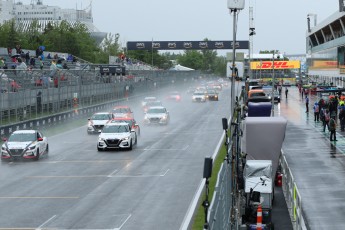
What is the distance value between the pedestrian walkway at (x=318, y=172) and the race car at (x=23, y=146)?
37.0 ft

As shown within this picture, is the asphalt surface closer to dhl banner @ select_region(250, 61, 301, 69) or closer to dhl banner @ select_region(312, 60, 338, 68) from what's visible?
dhl banner @ select_region(312, 60, 338, 68)

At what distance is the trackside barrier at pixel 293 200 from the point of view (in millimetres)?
17022

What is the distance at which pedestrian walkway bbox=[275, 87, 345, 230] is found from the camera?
20.4 meters

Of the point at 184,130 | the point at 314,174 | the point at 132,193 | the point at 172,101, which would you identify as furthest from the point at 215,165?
the point at 172,101

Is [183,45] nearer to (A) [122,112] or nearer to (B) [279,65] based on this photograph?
(B) [279,65]

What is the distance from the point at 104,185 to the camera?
993 inches

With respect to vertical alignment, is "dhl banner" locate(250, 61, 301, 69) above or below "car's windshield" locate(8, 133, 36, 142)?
above

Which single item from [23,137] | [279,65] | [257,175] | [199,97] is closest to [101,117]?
[23,137]

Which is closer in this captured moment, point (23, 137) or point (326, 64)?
point (23, 137)

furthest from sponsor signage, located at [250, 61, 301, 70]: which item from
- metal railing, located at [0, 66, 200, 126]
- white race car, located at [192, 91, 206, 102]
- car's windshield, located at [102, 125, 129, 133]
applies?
car's windshield, located at [102, 125, 129, 133]

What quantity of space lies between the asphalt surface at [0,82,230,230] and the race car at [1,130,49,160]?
0.47 metres

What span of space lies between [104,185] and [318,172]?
9029mm

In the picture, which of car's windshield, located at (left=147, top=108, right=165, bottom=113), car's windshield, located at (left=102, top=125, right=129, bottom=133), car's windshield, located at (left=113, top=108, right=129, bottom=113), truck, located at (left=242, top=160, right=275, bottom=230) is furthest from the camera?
car's windshield, located at (left=113, top=108, right=129, bottom=113)

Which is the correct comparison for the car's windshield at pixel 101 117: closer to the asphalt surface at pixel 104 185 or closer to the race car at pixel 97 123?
the race car at pixel 97 123
